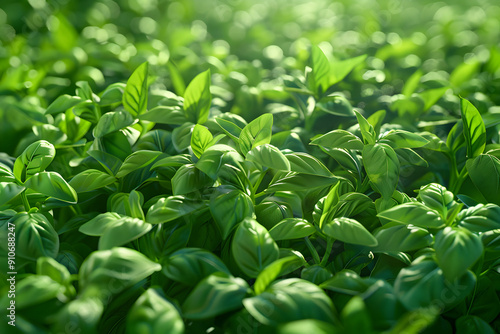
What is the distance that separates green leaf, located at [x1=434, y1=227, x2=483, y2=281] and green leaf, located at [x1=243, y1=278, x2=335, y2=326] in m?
0.16

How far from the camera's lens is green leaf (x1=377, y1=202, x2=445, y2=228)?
0.57 m

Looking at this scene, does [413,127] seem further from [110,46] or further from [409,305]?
[110,46]

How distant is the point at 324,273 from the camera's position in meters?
0.58

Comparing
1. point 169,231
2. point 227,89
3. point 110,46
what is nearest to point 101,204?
point 169,231

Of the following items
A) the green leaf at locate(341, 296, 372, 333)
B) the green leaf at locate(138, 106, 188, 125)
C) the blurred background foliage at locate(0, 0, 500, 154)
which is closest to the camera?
the green leaf at locate(341, 296, 372, 333)

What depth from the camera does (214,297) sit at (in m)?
0.48

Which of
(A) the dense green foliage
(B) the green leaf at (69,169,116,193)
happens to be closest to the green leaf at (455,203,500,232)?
(A) the dense green foliage

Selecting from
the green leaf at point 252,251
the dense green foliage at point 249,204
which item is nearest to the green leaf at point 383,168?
the dense green foliage at point 249,204

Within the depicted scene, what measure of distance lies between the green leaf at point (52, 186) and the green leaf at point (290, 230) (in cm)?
30

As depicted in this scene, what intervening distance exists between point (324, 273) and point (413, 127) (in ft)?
1.50

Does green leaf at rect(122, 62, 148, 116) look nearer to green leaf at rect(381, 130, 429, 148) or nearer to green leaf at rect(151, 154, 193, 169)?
green leaf at rect(151, 154, 193, 169)

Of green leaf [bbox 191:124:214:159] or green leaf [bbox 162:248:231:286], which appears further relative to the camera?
green leaf [bbox 191:124:214:159]

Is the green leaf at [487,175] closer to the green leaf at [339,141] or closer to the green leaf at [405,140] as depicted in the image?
the green leaf at [405,140]

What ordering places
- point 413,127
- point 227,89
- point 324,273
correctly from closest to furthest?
point 324,273, point 413,127, point 227,89
